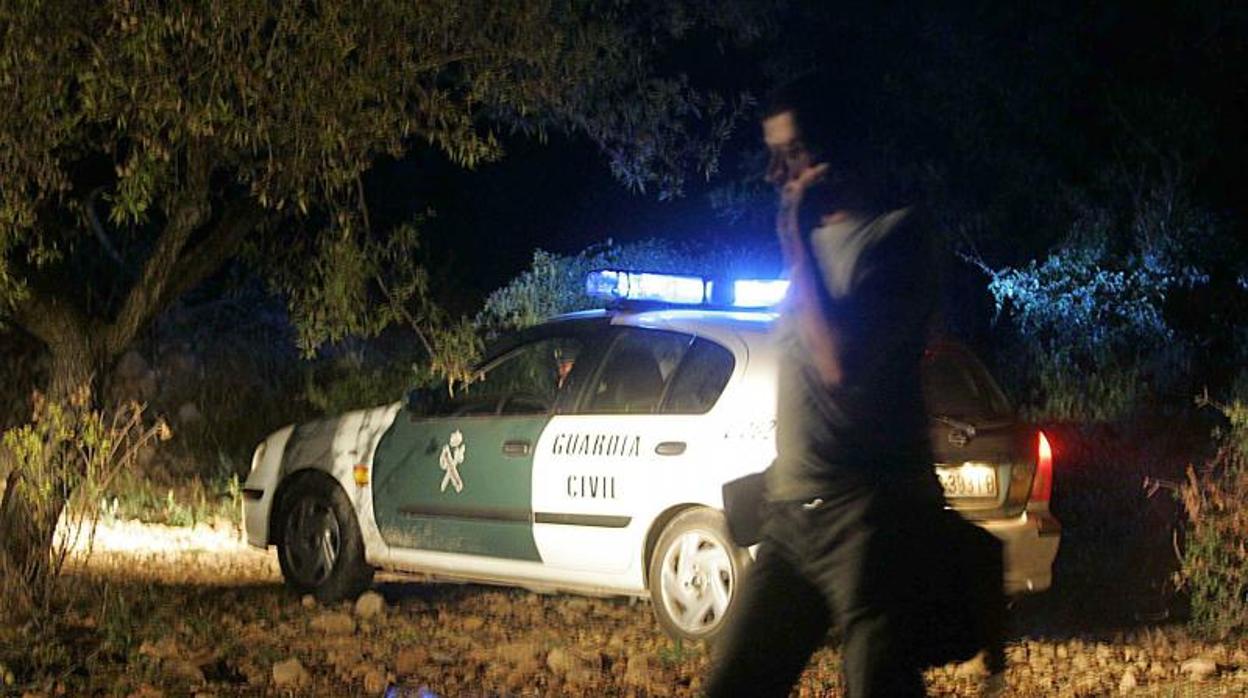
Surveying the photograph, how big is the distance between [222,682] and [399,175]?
16.0 m

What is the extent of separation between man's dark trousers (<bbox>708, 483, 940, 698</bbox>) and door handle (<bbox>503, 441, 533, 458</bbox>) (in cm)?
454

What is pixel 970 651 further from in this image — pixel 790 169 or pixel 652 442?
pixel 652 442

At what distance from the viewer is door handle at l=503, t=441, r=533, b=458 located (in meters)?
8.16

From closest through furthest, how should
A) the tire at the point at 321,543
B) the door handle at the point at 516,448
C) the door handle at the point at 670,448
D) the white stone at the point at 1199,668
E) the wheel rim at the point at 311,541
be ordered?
the white stone at the point at 1199,668 → the door handle at the point at 670,448 → the door handle at the point at 516,448 → the tire at the point at 321,543 → the wheel rim at the point at 311,541

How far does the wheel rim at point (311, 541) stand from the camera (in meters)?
8.93

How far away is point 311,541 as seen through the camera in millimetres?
9031

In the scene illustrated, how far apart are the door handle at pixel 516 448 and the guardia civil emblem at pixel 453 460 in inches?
10.3

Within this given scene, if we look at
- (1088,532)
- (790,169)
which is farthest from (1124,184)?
(790,169)

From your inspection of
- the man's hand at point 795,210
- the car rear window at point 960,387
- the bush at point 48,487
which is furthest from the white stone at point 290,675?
the man's hand at point 795,210

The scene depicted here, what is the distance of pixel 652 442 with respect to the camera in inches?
300

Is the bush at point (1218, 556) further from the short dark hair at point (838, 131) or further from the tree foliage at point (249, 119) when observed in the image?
the short dark hair at point (838, 131)

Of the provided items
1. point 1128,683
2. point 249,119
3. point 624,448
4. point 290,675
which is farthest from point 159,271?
point 1128,683

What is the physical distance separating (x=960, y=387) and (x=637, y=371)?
5.05 feet

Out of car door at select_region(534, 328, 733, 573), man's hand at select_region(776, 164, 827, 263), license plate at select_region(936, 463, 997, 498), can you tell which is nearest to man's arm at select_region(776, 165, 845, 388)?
man's hand at select_region(776, 164, 827, 263)
